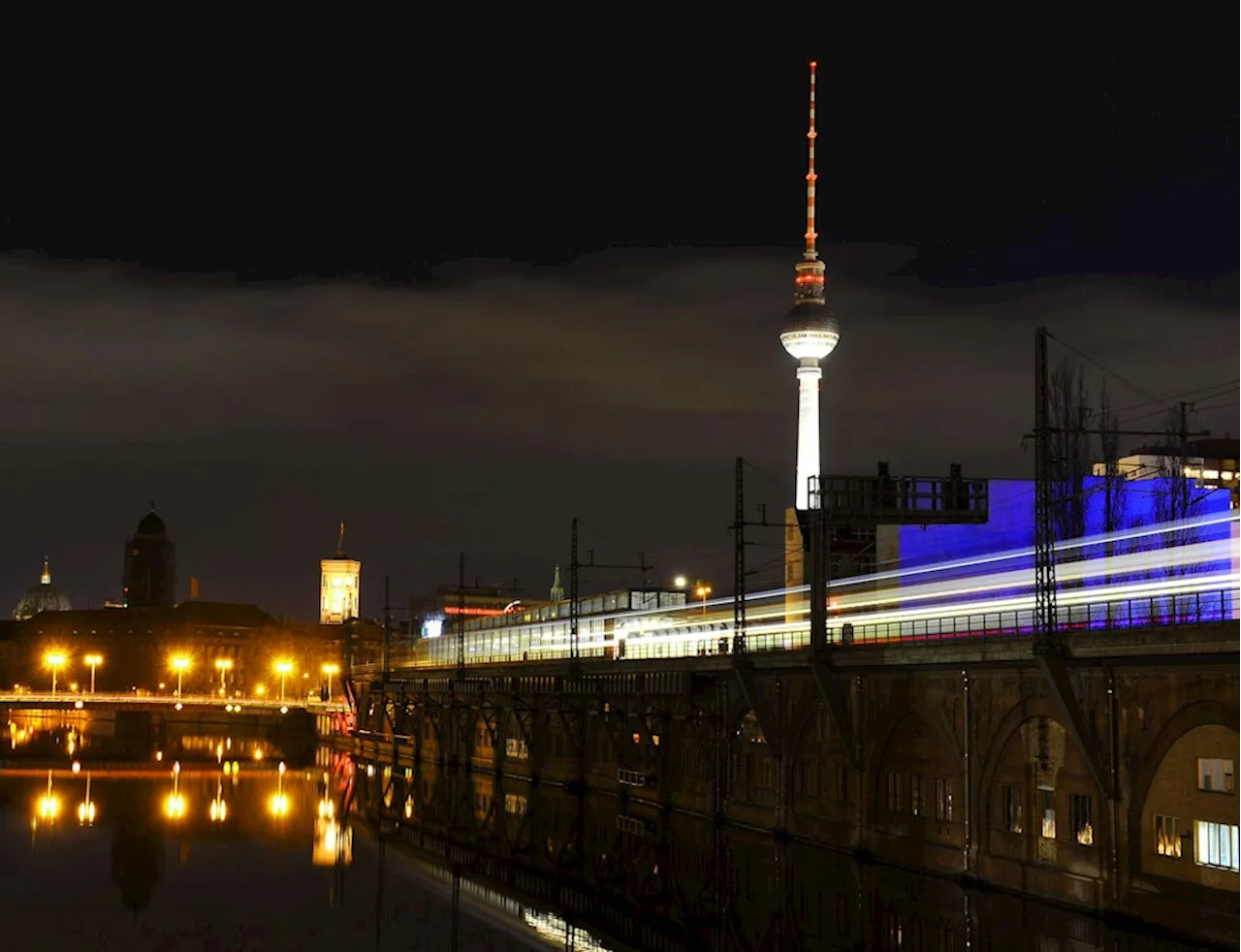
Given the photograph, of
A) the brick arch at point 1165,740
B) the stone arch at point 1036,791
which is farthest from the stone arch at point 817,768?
the brick arch at point 1165,740

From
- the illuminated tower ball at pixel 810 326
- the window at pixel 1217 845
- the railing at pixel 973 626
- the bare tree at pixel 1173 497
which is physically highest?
the illuminated tower ball at pixel 810 326

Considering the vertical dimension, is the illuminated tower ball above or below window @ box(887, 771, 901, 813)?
above

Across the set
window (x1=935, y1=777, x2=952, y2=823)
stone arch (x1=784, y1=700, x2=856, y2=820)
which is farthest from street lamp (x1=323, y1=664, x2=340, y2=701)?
window (x1=935, y1=777, x2=952, y2=823)

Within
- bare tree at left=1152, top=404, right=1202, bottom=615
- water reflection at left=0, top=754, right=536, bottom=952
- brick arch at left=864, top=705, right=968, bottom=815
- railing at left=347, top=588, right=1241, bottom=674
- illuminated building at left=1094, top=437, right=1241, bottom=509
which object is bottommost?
water reflection at left=0, top=754, right=536, bottom=952

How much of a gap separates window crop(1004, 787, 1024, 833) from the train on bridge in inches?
211

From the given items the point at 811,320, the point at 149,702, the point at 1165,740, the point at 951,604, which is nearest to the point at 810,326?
the point at 811,320

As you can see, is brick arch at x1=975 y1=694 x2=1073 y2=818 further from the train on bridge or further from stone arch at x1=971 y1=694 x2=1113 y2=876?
the train on bridge

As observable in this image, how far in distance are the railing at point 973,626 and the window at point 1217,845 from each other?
203 inches

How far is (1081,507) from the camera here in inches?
3187

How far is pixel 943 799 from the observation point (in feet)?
166

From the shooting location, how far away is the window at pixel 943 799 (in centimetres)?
5028

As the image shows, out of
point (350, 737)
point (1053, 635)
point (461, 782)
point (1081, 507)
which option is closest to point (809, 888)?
point (1053, 635)

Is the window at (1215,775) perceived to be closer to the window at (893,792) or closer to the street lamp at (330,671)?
the window at (893,792)

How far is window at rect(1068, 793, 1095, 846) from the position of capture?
4319 centimetres
